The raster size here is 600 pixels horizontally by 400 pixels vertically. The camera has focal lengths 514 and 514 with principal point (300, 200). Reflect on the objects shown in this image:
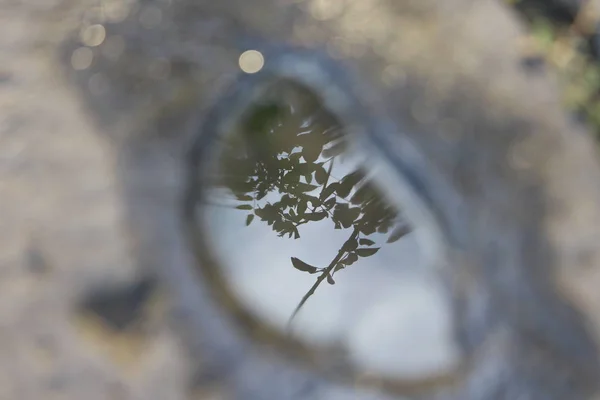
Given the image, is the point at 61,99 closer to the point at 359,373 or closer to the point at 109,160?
the point at 109,160

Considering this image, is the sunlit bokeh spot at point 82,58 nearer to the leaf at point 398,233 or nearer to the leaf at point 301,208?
the leaf at point 301,208

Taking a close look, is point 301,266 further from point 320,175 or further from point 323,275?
point 320,175

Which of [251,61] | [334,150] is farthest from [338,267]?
[251,61]

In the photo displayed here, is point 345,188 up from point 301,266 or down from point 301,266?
up

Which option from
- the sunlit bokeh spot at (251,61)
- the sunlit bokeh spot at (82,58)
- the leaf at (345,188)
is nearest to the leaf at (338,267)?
the leaf at (345,188)

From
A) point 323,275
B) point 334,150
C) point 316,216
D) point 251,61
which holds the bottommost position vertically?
point 323,275

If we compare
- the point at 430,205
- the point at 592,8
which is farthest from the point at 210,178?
the point at 592,8
